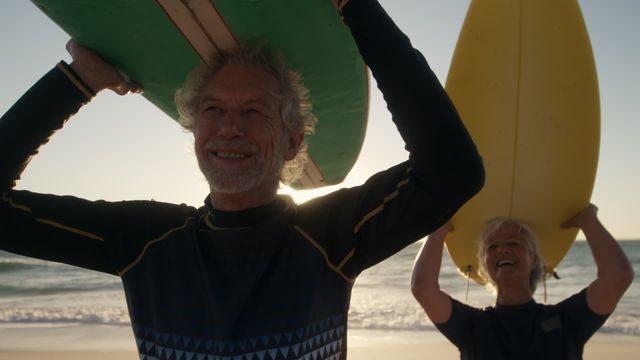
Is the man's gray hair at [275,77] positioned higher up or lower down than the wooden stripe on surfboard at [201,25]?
lower down

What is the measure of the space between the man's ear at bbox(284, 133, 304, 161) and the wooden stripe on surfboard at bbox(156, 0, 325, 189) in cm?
31

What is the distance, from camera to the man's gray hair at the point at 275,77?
1.55m

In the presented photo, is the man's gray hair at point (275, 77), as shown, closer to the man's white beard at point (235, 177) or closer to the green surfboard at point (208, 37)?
the green surfboard at point (208, 37)

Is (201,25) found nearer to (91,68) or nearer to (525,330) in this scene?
(91,68)

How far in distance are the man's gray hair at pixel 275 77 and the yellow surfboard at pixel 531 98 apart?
108cm

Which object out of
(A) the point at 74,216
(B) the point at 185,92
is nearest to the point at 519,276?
(B) the point at 185,92

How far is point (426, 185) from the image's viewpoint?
1182mm

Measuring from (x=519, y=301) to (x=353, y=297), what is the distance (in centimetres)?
997

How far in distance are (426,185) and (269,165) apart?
447 mm

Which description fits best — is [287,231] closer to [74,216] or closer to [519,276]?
[74,216]

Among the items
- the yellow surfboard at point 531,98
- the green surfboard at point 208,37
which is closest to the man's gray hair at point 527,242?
the yellow surfboard at point 531,98

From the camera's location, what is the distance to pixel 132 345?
265 inches

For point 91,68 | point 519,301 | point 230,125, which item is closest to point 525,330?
point 519,301

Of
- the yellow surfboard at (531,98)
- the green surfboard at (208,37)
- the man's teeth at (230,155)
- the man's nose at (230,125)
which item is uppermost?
the yellow surfboard at (531,98)
